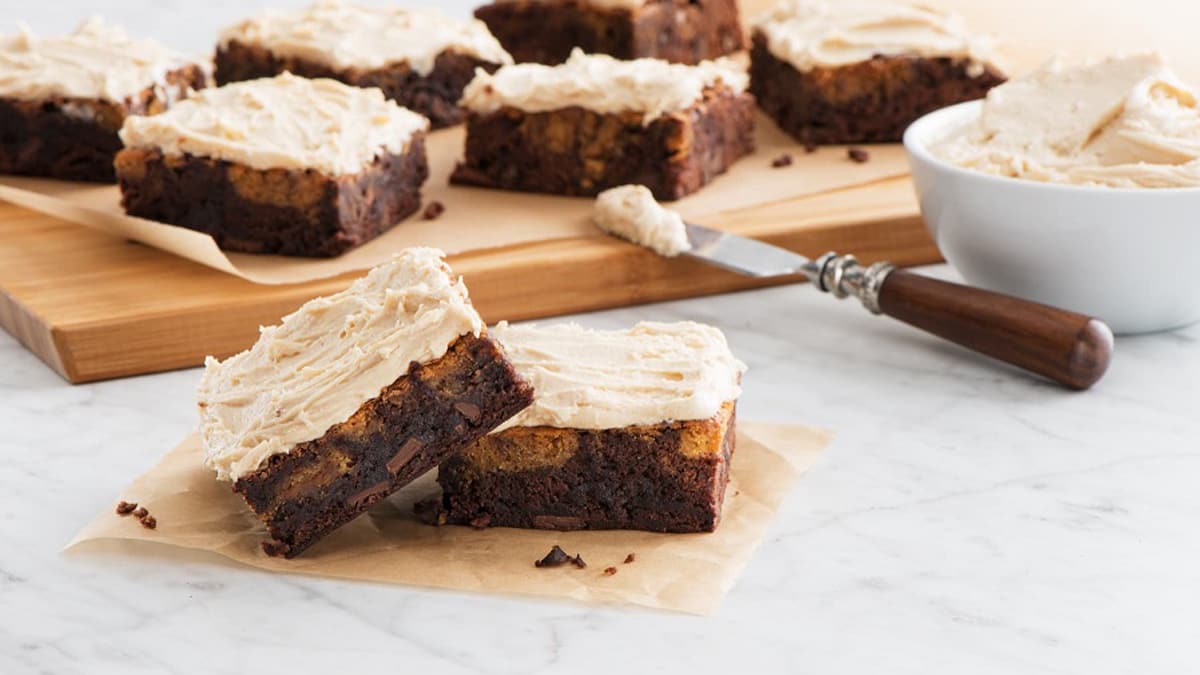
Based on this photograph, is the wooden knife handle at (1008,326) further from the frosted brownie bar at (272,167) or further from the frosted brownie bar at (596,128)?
the frosted brownie bar at (272,167)

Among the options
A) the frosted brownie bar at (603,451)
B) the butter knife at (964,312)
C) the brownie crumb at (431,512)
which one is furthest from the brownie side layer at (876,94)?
the brownie crumb at (431,512)

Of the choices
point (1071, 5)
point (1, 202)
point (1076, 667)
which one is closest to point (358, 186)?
point (1, 202)

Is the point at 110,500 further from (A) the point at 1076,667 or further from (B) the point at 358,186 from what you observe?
Result: (A) the point at 1076,667

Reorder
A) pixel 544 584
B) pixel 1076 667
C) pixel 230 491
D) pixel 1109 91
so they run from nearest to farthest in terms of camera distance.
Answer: pixel 1076 667 → pixel 544 584 → pixel 230 491 → pixel 1109 91

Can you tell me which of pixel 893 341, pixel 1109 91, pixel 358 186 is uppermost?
pixel 1109 91

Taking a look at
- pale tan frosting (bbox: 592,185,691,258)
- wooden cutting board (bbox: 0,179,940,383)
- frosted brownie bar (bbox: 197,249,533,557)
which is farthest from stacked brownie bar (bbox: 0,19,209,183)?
frosted brownie bar (bbox: 197,249,533,557)

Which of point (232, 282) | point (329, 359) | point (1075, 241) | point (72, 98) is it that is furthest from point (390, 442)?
point (72, 98)
